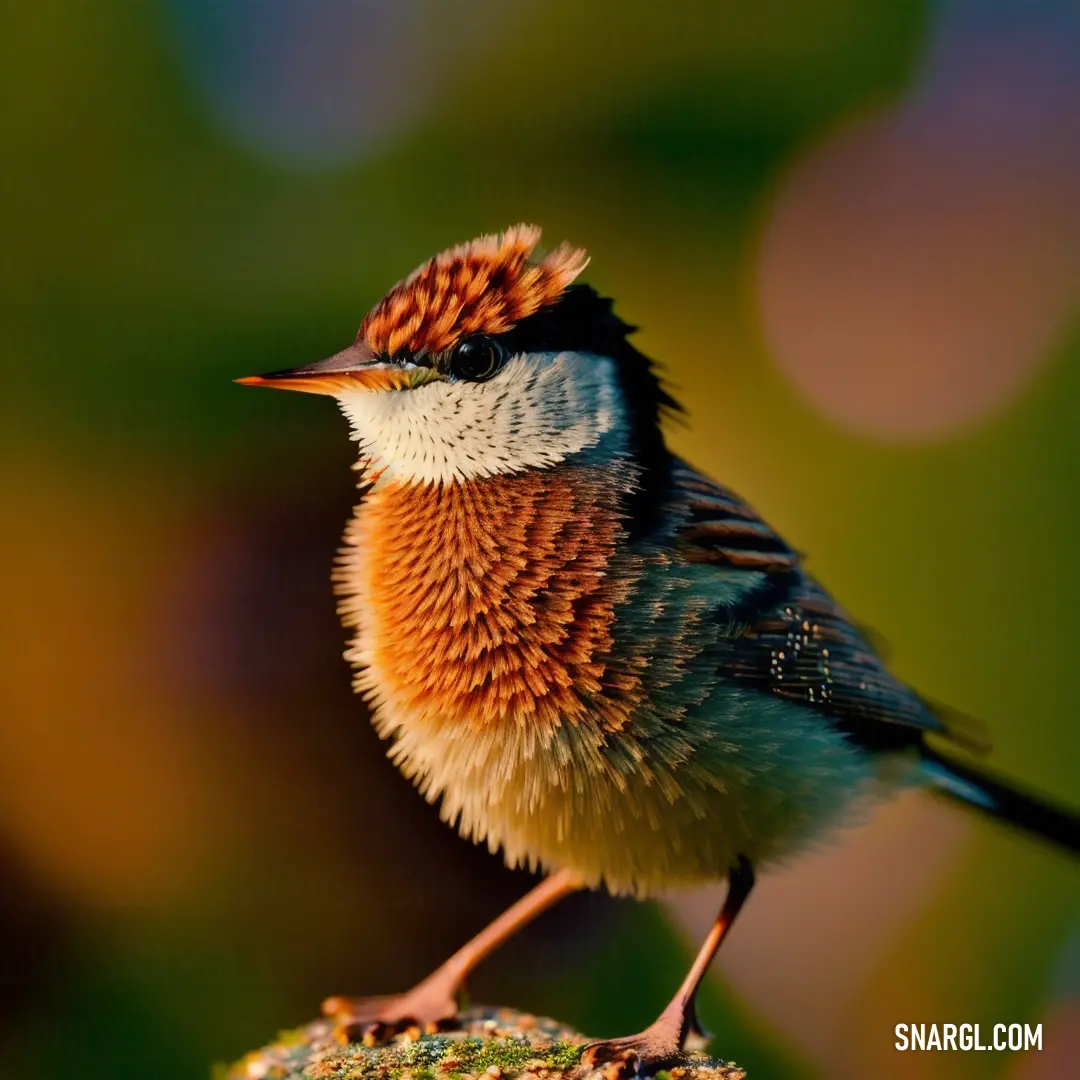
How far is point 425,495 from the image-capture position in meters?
1.27

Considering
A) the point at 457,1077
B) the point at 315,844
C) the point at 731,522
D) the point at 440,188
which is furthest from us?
the point at 440,188

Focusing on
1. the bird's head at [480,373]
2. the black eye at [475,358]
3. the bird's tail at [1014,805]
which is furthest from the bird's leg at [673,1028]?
the black eye at [475,358]

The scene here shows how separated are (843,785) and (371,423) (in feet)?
2.10

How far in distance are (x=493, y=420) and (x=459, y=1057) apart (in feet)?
2.18

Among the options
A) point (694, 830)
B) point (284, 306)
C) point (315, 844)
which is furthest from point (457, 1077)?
point (284, 306)

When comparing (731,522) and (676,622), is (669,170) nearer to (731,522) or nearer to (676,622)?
(731,522)

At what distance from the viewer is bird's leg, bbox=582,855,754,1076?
3.99ft

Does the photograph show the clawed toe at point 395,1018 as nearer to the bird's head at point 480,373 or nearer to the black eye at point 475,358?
the bird's head at point 480,373

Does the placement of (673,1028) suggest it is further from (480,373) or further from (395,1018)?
(480,373)

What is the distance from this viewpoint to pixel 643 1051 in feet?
4.04

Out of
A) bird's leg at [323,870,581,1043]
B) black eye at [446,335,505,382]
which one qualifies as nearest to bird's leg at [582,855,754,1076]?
bird's leg at [323,870,581,1043]

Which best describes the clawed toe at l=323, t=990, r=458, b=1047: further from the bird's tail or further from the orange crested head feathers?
the orange crested head feathers

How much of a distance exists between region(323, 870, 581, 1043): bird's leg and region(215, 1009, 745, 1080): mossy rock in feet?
0.06

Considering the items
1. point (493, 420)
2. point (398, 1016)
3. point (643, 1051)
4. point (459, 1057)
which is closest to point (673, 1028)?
point (643, 1051)
